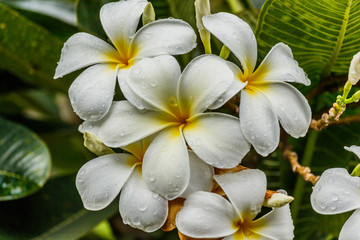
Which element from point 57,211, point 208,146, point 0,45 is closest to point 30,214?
point 57,211

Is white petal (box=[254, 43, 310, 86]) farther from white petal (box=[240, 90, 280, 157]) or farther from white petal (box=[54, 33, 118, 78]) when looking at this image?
white petal (box=[54, 33, 118, 78])

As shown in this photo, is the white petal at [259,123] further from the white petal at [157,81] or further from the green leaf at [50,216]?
the green leaf at [50,216]

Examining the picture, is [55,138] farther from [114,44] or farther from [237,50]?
[237,50]

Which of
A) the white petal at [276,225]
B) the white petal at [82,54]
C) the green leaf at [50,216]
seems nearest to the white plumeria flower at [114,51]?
the white petal at [82,54]

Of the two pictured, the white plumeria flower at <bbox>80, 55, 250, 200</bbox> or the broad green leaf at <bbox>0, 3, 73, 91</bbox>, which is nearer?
the white plumeria flower at <bbox>80, 55, 250, 200</bbox>

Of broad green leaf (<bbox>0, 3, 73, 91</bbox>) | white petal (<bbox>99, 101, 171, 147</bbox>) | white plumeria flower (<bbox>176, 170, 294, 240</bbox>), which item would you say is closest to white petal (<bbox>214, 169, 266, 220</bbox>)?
white plumeria flower (<bbox>176, 170, 294, 240</bbox>)

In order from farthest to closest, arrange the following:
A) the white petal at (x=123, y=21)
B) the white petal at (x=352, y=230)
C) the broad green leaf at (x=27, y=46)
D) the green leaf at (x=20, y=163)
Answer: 1. the broad green leaf at (x=27, y=46)
2. the green leaf at (x=20, y=163)
3. the white petal at (x=123, y=21)
4. the white petal at (x=352, y=230)
